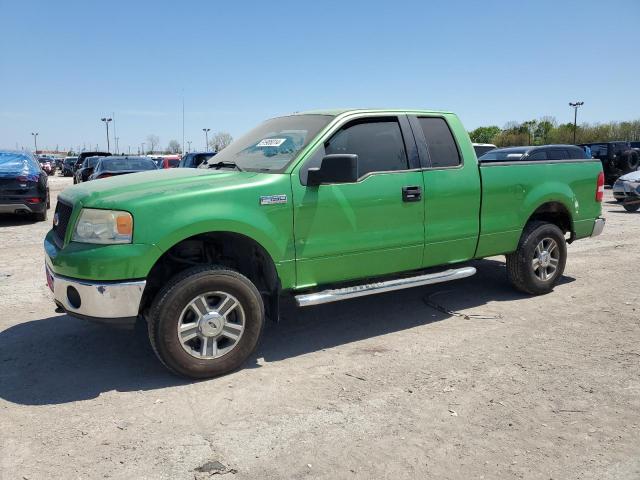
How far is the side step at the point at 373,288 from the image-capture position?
4.26 meters

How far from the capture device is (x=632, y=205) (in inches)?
557

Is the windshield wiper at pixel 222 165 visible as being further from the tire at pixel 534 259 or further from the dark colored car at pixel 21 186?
the dark colored car at pixel 21 186

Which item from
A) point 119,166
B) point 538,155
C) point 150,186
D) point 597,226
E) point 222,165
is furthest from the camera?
point 538,155

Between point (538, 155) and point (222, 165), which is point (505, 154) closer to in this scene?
point (538, 155)

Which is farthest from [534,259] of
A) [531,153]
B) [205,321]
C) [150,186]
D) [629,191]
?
[629,191]

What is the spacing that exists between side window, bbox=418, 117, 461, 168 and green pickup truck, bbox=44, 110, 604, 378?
0.01m

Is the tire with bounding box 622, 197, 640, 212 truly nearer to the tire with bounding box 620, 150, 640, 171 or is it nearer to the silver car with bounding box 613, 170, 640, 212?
the silver car with bounding box 613, 170, 640, 212

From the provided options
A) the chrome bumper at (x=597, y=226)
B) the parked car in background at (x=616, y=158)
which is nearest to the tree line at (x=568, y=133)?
the parked car in background at (x=616, y=158)

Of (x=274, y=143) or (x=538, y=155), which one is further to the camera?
(x=538, y=155)

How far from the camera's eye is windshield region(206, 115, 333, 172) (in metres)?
4.46

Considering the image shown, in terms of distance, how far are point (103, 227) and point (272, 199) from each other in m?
1.21

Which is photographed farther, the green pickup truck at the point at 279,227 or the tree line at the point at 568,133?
the tree line at the point at 568,133

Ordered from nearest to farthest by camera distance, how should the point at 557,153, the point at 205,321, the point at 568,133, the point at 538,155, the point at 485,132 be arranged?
the point at 205,321 → the point at 538,155 → the point at 557,153 → the point at 568,133 → the point at 485,132

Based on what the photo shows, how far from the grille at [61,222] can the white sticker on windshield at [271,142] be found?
1680 millimetres
